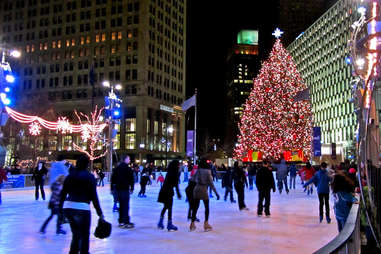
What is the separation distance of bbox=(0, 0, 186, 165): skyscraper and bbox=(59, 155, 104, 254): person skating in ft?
241

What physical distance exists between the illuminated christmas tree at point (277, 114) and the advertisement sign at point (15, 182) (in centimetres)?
2126

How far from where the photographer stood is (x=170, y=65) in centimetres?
9400

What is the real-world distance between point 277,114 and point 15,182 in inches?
941

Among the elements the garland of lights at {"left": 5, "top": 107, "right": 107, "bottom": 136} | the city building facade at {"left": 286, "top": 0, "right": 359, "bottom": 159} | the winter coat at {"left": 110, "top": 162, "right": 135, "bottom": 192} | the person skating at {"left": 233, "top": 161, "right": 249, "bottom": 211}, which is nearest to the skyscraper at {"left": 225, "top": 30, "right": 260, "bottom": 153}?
the city building facade at {"left": 286, "top": 0, "right": 359, "bottom": 159}

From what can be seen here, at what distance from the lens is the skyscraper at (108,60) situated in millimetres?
82688

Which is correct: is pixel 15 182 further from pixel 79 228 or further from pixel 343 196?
pixel 343 196

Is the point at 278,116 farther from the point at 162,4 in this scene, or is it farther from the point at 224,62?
the point at 224,62

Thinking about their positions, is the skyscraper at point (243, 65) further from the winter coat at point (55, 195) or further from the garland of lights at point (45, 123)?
the winter coat at point (55, 195)

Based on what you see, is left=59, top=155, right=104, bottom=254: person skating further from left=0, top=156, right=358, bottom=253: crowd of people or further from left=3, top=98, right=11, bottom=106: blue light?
left=3, top=98, right=11, bottom=106: blue light

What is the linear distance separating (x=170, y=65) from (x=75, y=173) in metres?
89.9

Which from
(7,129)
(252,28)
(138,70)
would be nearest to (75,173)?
(7,129)

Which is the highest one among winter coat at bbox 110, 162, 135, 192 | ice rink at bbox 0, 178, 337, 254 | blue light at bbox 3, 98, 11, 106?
blue light at bbox 3, 98, 11, 106

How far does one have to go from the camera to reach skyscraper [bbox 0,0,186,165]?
8269cm

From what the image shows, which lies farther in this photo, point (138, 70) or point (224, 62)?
point (224, 62)
